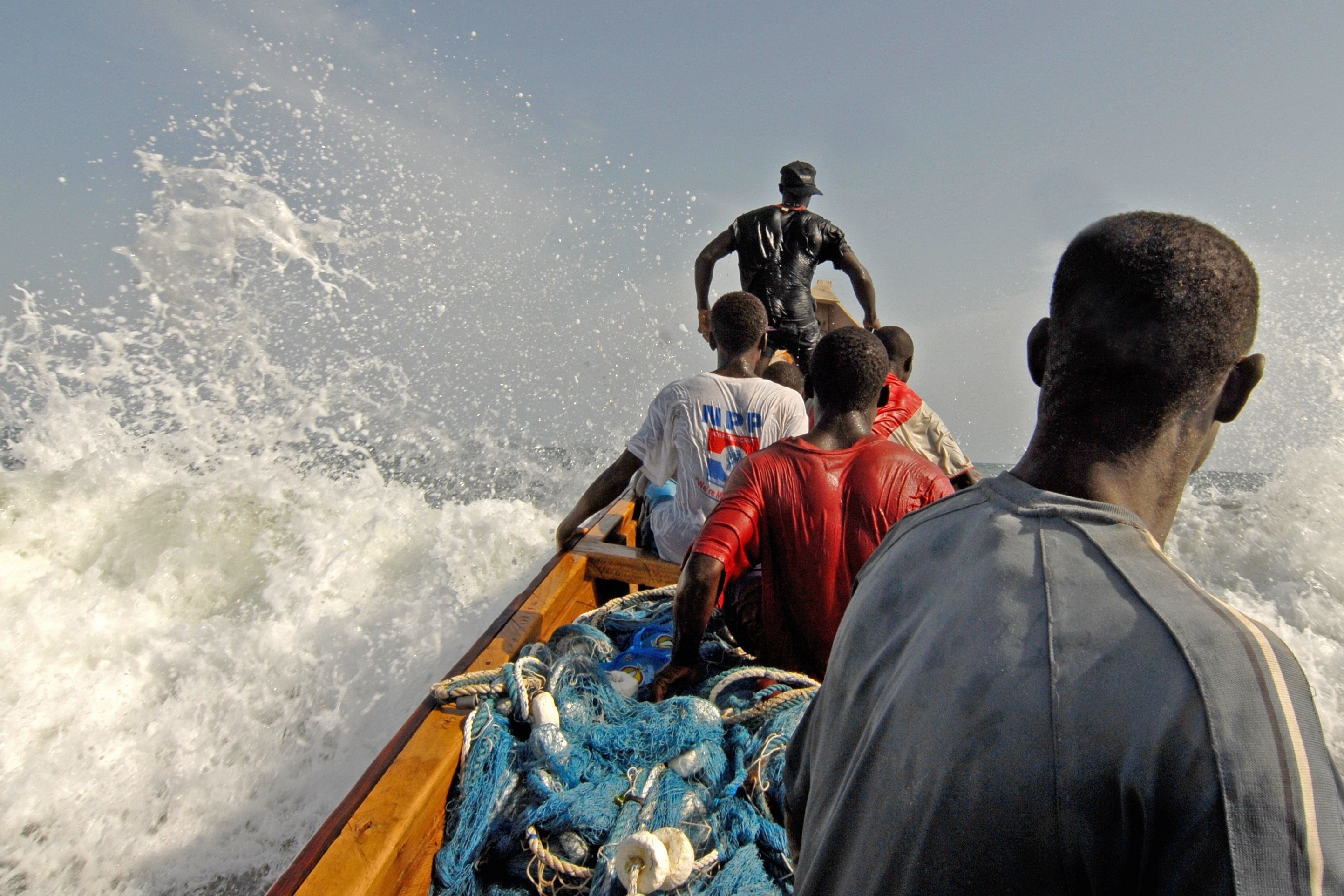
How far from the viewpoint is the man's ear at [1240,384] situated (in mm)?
896

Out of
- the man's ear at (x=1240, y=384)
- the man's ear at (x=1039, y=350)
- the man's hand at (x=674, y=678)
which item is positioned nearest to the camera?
the man's ear at (x=1240, y=384)

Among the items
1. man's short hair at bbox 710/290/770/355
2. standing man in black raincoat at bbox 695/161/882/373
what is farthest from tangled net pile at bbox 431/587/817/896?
standing man in black raincoat at bbox 695/161/882/373

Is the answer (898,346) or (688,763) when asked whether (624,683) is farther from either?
(898,346)

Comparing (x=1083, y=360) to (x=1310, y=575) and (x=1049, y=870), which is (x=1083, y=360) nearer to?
(x=1049, y=870)

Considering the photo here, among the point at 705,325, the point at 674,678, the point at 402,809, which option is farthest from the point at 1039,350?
the point at 705,325

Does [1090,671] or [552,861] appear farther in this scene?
[552,861]

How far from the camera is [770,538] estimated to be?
7.77ft

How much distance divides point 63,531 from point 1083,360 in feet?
30.5

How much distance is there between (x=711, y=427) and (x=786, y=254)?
9.79 feet

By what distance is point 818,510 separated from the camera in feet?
7.64

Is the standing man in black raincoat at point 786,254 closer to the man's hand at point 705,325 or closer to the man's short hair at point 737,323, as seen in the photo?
the man's hand at point 705,325

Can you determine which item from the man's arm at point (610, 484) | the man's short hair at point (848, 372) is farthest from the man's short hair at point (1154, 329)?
the man's arm at point (610, 484)

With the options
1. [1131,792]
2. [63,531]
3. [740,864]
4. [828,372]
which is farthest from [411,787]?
[63,531]

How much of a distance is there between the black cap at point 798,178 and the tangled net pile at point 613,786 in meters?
4.35
